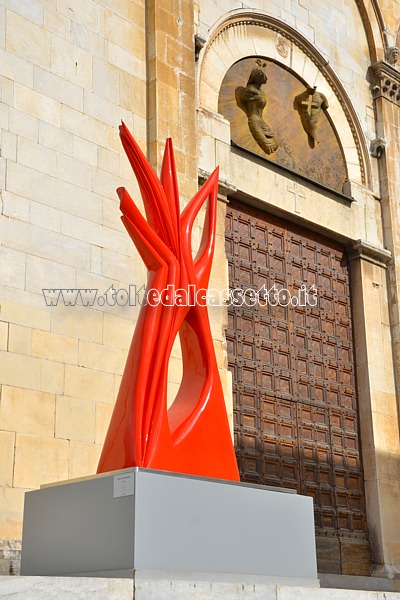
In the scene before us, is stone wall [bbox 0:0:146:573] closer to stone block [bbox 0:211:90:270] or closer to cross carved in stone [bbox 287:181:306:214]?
stone block [bbox 0:211:90:270]

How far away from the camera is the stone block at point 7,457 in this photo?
802 centimetres

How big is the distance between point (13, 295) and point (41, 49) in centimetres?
288

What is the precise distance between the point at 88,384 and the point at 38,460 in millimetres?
989

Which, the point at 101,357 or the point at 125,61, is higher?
the point at 125,61

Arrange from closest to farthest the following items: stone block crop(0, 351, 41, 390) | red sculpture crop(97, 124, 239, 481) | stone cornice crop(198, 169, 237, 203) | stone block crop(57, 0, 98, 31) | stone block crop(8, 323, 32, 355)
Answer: red sculpture crop(97, 124, 239, 481) < stone block crop(0, 351, 41, 390) < stone block crop(8, 323, 32, 355) < stone block crop(57, 0, 98, 31) < stone cornice crop(198, 169, 237, 203)

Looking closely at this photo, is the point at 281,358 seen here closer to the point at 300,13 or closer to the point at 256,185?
the point at 256,185

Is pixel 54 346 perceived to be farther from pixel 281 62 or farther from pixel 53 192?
pixel 281 62

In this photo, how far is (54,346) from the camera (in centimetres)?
877

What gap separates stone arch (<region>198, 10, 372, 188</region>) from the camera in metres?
11.9

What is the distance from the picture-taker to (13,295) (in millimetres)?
8547

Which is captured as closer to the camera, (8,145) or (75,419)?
(75,419)

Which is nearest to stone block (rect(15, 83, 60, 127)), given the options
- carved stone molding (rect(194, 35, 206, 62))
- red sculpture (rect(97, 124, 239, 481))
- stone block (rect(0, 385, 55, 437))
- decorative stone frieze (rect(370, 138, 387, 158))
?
red sculpture (rect(97, 124, 239, 481))

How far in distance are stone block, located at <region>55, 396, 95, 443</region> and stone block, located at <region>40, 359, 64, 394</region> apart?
Result: 102mm

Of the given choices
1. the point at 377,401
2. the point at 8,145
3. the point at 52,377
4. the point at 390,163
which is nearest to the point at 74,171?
the point at 8,145
